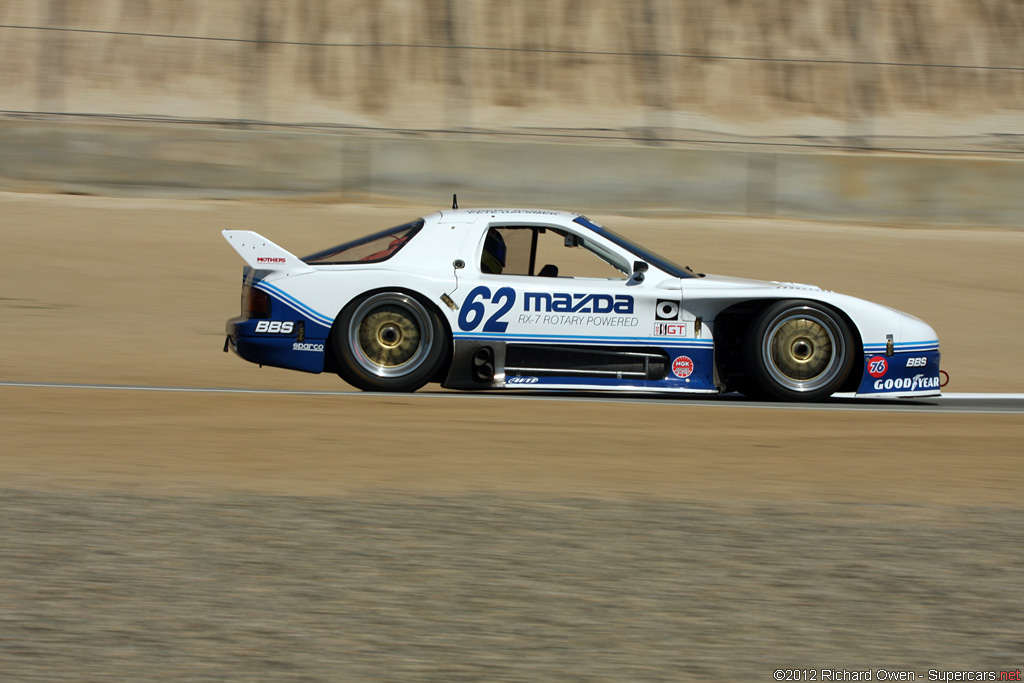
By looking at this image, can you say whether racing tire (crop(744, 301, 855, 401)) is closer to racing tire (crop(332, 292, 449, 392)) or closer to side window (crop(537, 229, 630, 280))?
side window (crop(537, 229, 630, 280))

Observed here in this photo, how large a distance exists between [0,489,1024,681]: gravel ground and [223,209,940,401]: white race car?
10.1 feet

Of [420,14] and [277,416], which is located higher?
[420,14]

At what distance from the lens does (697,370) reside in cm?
838

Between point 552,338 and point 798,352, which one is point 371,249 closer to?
point 552,338

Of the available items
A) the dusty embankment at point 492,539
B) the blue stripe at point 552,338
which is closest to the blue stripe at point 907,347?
the dusty embankment at point 492,539

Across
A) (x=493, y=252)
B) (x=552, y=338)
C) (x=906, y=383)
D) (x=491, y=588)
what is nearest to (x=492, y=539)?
(x=491, y=588)

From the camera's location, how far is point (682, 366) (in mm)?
8359

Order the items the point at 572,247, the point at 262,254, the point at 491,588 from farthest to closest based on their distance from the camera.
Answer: the point at 572,247 → the point at 262,254 → the point at 491,588

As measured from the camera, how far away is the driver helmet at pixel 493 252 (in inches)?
336

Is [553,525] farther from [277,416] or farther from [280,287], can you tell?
[280,287]

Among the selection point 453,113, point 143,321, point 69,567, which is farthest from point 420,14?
point 69,567

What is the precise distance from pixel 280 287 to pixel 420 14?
18.2 meters

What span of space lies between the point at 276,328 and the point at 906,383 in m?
4.46

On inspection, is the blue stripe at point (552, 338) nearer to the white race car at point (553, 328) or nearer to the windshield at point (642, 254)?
the white race car at point (553, 328)
